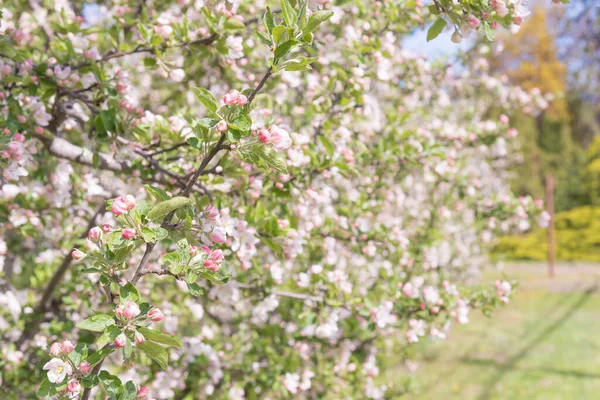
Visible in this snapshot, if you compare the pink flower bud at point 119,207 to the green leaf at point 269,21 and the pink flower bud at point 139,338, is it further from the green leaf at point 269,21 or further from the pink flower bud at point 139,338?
the green leaf at point 269,21

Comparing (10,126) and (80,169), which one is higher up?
(10,126)

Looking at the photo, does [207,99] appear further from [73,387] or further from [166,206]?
[73,387]

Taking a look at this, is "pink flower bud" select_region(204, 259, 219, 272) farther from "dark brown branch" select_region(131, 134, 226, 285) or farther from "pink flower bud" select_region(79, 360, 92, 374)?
"pink flower bud" select_region(79, 360, 92, 374)

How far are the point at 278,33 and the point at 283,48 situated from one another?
0.04 m

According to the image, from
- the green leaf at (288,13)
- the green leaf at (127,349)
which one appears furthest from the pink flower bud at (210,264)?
the green leaf at (288,13)

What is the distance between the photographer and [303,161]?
2.22 meters

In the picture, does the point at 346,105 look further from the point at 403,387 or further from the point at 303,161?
the point at 403,387

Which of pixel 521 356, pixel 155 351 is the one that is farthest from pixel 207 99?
pixel 521 356

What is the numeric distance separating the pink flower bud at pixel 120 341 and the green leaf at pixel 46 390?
217mm

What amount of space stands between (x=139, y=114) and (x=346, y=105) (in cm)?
108

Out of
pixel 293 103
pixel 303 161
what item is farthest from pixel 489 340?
pixel 303 161

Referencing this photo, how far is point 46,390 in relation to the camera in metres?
1.26

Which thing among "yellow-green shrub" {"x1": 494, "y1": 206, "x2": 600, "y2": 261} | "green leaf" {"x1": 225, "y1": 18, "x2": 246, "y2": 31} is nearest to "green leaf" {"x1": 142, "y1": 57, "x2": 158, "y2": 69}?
"green leaf" {"x1": 225, "y1": 18, "x2": 246, "y2": 31}

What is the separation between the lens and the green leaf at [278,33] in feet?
4.15
